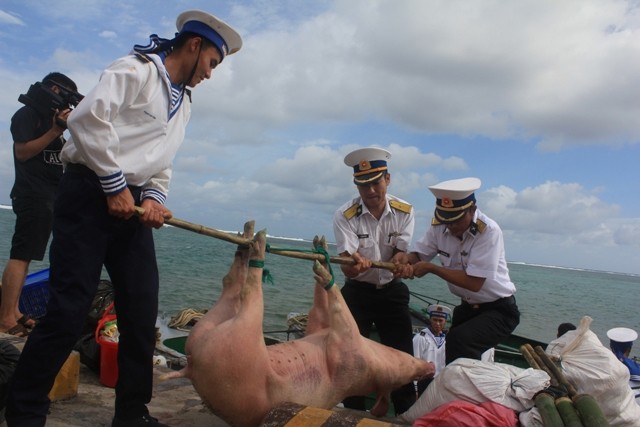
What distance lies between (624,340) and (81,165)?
6187 millimetres

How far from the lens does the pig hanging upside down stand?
3.06 m

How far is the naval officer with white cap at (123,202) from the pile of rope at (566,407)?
2518 millimetres

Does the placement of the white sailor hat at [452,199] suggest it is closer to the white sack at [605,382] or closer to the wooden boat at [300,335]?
the white sack at [605,382]

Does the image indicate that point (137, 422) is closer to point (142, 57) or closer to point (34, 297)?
point (142, 57)

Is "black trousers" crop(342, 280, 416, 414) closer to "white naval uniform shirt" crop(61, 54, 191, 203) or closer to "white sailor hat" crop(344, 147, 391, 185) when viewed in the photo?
"white sailor hat" crop(344, 147, 391, 185)

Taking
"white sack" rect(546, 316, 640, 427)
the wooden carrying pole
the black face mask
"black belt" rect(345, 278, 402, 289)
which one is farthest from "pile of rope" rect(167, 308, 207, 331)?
"white sack" rect(546, 316, 640, 427)

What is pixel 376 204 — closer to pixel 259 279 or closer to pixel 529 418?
pixel 259 279

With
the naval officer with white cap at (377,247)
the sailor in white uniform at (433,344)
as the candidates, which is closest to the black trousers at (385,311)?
the naval officer with white cap at (377,247)

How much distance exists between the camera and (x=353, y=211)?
5.24m

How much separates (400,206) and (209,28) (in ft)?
9.02

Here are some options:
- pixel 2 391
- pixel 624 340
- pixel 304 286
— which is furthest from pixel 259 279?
pixel 304 286

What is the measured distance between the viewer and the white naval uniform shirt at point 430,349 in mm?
8469

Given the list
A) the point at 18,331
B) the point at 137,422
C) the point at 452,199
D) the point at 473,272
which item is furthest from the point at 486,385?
the point at 18,331

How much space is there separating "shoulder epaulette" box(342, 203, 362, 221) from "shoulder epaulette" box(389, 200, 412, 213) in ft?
1.10
